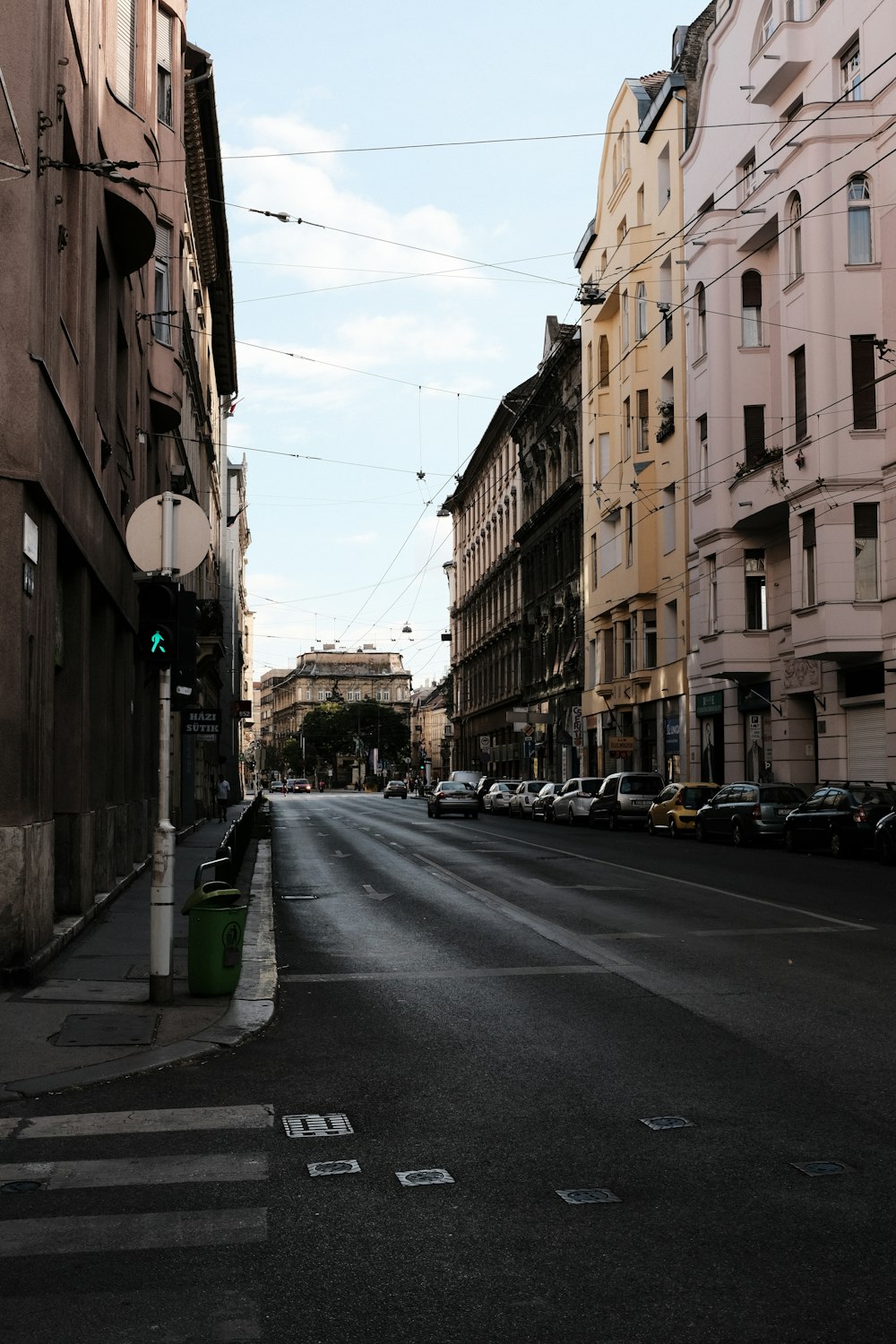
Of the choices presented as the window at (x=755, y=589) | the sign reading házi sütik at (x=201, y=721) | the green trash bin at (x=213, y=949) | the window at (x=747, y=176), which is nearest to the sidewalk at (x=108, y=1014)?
the green trash bin at (x=213, y=949)

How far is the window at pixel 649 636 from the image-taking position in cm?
4984

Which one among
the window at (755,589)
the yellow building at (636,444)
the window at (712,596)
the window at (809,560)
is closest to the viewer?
the window at (809,560)

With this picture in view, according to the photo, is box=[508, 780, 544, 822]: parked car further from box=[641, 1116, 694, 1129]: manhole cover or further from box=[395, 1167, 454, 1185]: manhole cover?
box=[395, 1167, 454, 1185]: manhole cover

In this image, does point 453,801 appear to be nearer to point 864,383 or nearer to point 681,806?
point 681,806

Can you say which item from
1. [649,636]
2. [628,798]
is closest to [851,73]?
[628,798]

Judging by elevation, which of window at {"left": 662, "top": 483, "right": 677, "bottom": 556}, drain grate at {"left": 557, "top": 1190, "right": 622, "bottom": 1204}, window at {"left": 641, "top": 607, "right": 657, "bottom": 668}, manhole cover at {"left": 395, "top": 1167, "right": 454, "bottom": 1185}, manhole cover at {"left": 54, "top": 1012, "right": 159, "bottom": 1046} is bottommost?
manhole cover at {"left": 395, "top": 1167, "right": 454, "bottom": 1185}

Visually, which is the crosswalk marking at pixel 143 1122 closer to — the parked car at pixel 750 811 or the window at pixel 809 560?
the parked car at pixel 750 811

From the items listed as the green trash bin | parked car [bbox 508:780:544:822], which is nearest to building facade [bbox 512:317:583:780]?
parked car [bbox 508:780:544:822]

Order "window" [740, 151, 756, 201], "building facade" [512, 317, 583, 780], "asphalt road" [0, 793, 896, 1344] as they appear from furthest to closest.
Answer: "building facade" [512, 317, 583, 780]
"window" [740, 151, 756, 201]
"asphalt road" [0, 793, 896, 1344]

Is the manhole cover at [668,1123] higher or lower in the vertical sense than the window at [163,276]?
lower

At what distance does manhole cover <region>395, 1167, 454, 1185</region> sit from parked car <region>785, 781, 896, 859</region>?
20.3 meters

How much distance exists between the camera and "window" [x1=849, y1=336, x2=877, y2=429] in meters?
31.6

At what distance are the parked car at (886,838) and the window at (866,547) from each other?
8343 mm

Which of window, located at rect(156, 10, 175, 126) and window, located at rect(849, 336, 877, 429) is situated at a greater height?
window, located at rect(156, 10, 175, 126)
